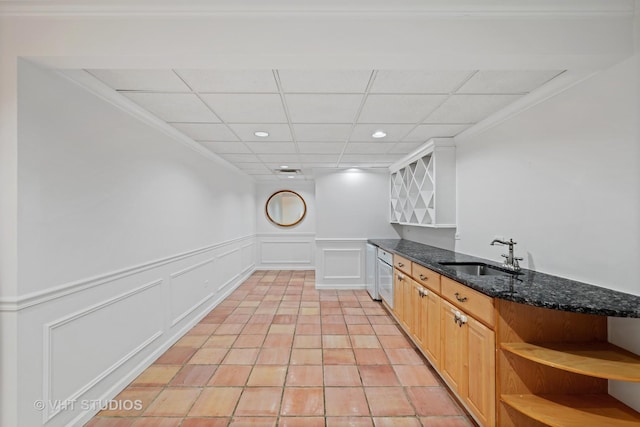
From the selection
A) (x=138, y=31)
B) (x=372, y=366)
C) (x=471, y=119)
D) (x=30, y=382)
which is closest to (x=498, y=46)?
(x=471, y=119)

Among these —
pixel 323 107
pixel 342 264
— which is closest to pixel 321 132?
pixel 323 107

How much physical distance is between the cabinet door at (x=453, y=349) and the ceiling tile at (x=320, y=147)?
231 cm

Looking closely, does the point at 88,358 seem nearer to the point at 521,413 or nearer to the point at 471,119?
the point at 521,413

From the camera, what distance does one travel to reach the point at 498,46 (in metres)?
1.56

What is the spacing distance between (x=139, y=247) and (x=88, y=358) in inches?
35.6

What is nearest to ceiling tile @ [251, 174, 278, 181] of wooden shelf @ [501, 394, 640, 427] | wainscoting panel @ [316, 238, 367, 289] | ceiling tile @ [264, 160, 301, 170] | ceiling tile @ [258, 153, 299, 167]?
ceiling tile @ [264, 160, 301, 170]

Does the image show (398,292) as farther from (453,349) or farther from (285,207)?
(285,207)

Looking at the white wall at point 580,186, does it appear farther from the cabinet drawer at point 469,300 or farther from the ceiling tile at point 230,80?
the ceiling tile at point 230,80

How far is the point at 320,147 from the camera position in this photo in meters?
3.86

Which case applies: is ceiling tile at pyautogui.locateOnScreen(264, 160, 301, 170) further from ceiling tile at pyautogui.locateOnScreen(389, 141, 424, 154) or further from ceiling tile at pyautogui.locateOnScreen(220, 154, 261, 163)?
ceiling tile at pyautogui.locateOnScreen(389, 141, 424, 154)

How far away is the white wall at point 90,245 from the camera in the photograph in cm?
161

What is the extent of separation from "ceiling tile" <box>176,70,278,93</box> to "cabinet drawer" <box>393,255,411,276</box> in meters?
2.25

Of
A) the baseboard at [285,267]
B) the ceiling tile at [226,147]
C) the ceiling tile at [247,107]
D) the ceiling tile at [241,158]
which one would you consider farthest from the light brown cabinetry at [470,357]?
the baseboard at [285,267]

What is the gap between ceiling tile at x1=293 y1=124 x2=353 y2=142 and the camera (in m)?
2.97
